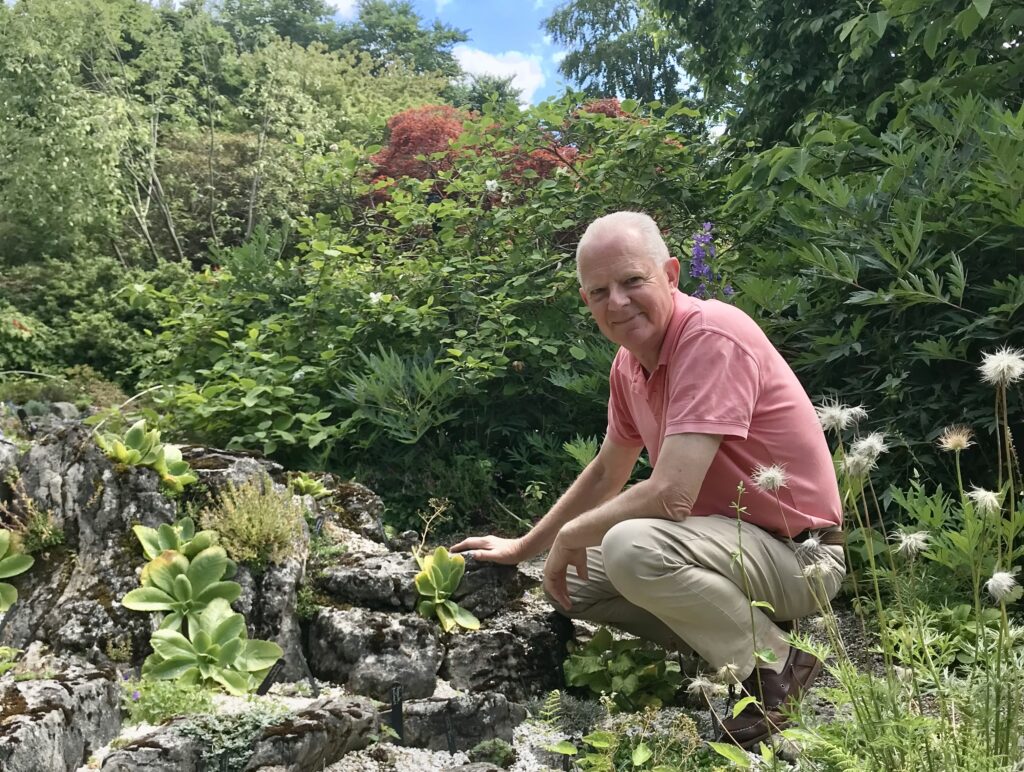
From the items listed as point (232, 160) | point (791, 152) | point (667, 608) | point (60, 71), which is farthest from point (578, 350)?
point (232, 160)

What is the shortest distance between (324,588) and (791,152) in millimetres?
2940

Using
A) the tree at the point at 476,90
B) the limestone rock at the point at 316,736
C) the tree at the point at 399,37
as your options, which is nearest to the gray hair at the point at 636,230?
the limestone rock at the point at 316,736

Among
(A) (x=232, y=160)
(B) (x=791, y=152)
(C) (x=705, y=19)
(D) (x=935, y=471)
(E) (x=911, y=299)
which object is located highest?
(A) (x=232, y=160)

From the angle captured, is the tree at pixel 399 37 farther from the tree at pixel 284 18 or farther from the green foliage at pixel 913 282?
the green foliage at pixel 913 282

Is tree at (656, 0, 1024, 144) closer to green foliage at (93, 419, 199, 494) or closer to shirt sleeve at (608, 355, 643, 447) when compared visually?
shirt sleeve at (608, 355, 643, 447)

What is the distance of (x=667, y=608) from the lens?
2.62 metres

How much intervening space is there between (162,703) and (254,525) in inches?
28.5

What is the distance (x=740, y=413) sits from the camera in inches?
98.0

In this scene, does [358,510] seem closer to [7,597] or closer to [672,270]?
[7,597]

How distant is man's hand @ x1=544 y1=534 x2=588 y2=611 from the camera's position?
2857mm

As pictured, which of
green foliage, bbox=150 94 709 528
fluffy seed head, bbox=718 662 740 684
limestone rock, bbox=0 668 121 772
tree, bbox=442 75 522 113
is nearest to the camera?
fluffy seed head, bbox=718 662 740 684

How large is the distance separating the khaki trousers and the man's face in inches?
22.7

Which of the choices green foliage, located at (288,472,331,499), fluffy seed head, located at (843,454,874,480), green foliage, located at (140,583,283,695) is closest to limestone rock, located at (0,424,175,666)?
green foliage, located at (140,583,283,695)

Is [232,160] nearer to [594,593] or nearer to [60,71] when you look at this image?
[60,71]
